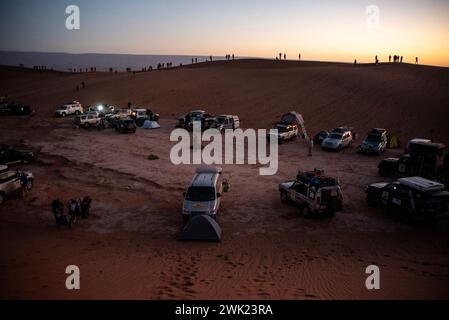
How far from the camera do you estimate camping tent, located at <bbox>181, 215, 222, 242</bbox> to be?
41.0ft

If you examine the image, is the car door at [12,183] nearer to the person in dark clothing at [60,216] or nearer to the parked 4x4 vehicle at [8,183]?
the parked 4x4 vehicle at [8,183]

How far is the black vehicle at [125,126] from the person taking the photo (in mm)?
32000

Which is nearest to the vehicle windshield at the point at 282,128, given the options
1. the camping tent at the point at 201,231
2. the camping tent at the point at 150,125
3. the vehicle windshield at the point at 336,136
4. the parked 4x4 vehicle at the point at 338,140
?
the parked 4x4 vehicle at the point at 338,140

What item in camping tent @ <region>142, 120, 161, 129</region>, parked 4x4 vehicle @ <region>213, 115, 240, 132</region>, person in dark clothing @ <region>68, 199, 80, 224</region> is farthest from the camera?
camping tent @ <region>142, 120, 161, 129</region>

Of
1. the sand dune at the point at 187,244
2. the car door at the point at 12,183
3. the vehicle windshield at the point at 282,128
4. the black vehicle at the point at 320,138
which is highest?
the vehicle windshield at the point at 282,128

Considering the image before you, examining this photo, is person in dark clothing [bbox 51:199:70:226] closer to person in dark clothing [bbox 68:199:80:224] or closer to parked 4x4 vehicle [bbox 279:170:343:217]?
person in dark clothing [bbox 68:199:80:224]

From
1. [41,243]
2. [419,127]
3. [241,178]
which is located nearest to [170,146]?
[241,178]

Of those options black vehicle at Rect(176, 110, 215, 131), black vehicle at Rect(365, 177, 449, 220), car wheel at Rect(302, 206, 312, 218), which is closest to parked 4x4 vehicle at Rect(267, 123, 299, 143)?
black vehicle at Rect(176, 110, 215, 131)

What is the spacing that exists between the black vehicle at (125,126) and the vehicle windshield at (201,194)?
1958cm

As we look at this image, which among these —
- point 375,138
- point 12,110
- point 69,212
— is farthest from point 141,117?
point 69,212

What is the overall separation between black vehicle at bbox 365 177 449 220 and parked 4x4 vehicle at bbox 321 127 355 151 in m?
11.4

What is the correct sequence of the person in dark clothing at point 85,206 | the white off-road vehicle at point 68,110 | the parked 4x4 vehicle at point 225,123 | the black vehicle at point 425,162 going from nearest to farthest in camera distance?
the person in dark clothing at point 85,206 < the black vehicle at point 425,162 < the parked 4x4 vehicle at point 225,123 < the white off-road vehicle at point 68,110
